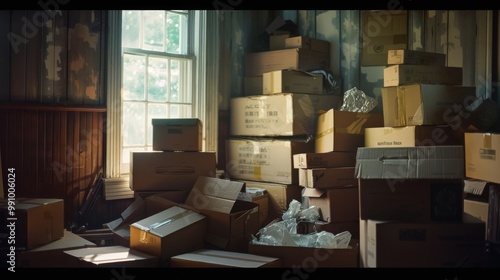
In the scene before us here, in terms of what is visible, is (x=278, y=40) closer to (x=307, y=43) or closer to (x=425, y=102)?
(x=307, y=43)

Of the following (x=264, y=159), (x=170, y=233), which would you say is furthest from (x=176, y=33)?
(x=170, y=233)

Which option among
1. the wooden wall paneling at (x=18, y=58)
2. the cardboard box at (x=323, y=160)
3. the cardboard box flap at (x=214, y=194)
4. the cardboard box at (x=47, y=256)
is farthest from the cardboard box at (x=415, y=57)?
the wooden wall paneling at (x=18, y=58)

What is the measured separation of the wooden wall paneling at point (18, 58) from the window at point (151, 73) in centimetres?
78

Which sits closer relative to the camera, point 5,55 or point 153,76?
point 5,55

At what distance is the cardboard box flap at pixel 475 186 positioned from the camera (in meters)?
3.14

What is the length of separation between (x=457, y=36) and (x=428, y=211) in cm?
200

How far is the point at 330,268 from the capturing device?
2781mm

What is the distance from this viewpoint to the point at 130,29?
4234mm

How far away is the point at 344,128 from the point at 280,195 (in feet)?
2.56

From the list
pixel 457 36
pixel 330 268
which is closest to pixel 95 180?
pixel 330 268

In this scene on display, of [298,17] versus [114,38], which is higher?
[298,17]

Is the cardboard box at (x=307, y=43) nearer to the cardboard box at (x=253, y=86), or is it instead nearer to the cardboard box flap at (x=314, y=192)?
the cardboard box at (x=253, y=86)

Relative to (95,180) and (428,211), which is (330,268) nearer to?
(428,211)

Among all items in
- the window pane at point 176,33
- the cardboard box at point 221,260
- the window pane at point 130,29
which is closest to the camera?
the cardboard box at point 221,260
